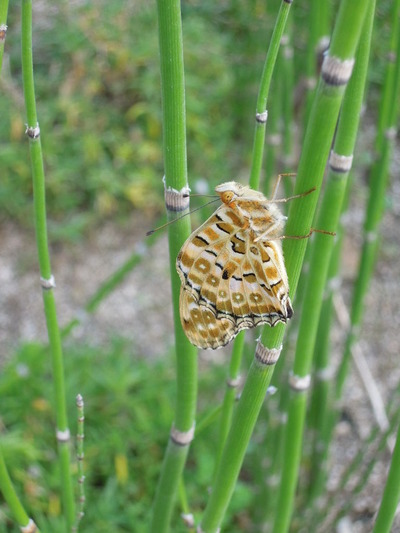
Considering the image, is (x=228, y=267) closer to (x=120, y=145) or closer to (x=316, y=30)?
(x=316, y=30)

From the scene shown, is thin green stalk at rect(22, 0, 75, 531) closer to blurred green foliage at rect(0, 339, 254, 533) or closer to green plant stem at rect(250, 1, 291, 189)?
green plant stem at rect(250, 1, 291, 189)

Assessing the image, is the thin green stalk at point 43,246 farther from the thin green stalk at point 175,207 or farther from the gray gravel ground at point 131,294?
the gray gravel ground at point 131,294

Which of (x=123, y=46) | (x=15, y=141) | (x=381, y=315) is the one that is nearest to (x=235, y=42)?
(x=123, y=46)

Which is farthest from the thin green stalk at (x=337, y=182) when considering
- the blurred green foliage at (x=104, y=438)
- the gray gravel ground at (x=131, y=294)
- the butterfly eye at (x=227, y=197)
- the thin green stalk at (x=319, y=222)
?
the gray gravel ground at (x=131, y=294)

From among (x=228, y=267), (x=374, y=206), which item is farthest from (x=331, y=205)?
(x=374, y=206)

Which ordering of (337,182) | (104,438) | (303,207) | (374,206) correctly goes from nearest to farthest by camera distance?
(303,207) → (337,182) → (374,206) → (104,438)
